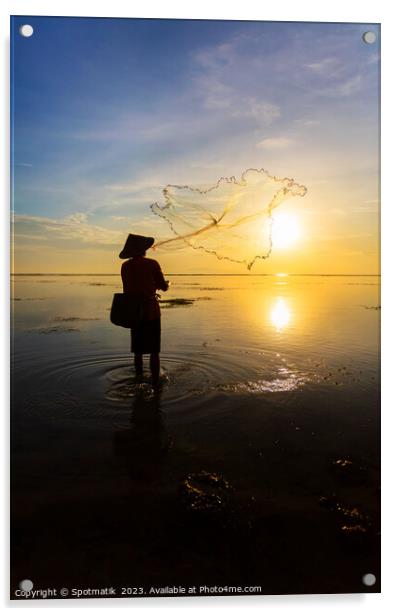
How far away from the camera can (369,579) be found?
367 cm

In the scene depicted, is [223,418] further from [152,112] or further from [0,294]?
[152,112]

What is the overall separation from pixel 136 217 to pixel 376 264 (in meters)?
3.07

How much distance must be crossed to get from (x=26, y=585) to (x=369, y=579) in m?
3.05

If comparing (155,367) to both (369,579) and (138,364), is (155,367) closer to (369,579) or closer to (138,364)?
(138,364)

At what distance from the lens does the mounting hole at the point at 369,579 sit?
3639mm

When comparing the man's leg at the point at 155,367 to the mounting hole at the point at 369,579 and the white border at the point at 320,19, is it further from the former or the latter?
the mounting hole at the point at 369,579

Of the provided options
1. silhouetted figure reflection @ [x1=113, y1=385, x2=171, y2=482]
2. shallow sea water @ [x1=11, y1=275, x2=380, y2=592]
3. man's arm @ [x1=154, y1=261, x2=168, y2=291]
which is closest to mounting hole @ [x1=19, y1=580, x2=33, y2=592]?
shallow sea water @ [x1=11, y1=275, x2=380, y2=592]

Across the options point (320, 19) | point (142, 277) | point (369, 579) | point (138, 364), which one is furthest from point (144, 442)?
point (320, 19)

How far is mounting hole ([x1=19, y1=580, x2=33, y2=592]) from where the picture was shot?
3670mm

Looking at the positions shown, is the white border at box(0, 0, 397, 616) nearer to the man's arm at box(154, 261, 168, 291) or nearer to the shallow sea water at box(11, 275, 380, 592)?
the shallow sea water at box(11, 275, 380, 592)

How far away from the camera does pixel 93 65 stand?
4.47m

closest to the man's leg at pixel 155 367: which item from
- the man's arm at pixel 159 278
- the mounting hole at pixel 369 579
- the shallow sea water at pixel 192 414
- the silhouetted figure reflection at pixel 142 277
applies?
the shallow sea water at pixel 192 414

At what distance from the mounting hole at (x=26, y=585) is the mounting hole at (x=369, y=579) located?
295 cm

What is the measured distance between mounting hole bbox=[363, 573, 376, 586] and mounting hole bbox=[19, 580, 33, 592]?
116 inches
